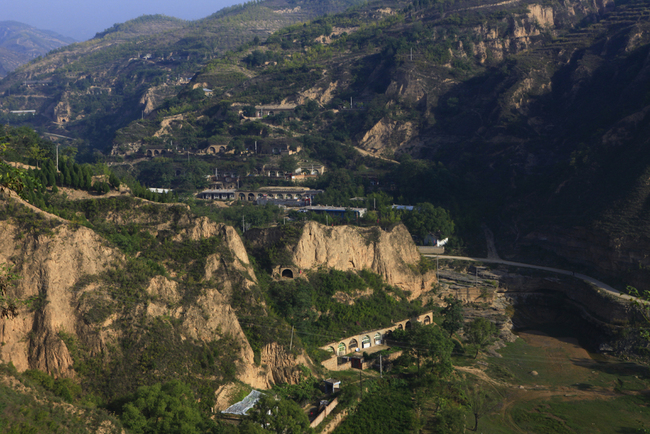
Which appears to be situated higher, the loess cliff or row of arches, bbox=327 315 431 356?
the loess cliff

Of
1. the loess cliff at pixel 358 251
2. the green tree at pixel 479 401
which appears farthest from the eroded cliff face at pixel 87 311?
→ the loess cliff at pixel 358 251

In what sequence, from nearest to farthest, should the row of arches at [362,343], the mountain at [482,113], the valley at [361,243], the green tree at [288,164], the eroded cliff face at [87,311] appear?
the eroded cliff face at [87,311], the valley at [361,243], the row of arches at [362,343], the mountain at [482,113], the green tree at [288,164]

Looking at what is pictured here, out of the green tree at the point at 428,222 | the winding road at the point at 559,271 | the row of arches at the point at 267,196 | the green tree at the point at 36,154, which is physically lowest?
the winding road at the point at 559,271

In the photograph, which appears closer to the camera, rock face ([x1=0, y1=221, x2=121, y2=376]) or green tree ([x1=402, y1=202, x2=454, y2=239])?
rock face ([x1=0, y1=221, x2=121, y2=376])

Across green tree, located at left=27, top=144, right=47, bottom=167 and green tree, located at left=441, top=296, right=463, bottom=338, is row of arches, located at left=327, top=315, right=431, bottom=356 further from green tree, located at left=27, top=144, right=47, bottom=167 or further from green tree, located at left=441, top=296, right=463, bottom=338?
green tree, located at left=27, top=144, right=47, bottom=167

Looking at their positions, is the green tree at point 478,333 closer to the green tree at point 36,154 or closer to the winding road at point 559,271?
the winding road at point 559,271

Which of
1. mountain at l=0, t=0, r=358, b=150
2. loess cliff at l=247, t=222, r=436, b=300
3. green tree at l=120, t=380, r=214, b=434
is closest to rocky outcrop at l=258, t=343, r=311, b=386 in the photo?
green tree at l=120, t=380, r=214, b=434
